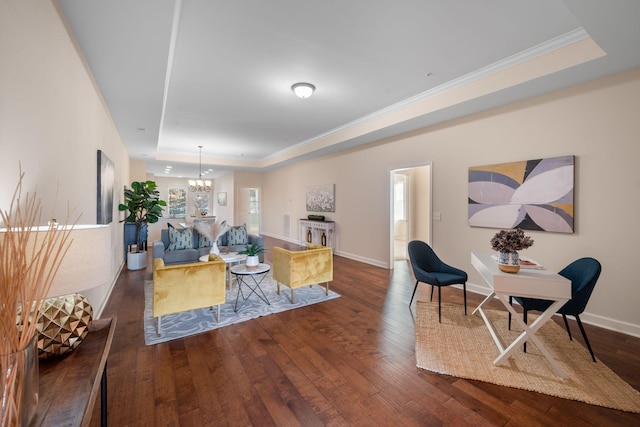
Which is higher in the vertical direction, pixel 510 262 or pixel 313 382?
pixel 510 262

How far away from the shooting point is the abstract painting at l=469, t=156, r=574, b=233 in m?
3.17

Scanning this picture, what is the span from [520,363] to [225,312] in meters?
3.12

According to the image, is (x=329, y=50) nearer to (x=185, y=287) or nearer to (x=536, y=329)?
(x=185, y=287)

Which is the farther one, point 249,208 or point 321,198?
point 249,208

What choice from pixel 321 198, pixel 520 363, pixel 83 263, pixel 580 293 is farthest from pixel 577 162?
pixel 321 198

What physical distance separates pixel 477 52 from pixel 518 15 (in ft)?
1.87

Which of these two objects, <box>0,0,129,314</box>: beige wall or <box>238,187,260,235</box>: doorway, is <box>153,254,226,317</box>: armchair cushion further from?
<box>238,187,260,235</box>: doorway

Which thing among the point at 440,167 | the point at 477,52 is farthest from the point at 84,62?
the point at 440,167

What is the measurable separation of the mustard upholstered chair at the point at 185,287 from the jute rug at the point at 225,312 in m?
0.14

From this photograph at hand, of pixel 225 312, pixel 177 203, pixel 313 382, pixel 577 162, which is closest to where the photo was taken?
pixel 313 382

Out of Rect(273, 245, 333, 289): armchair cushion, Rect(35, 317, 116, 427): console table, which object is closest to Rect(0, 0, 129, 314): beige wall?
Rect(35, 317, 116, 427): console table

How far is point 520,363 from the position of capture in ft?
7.58

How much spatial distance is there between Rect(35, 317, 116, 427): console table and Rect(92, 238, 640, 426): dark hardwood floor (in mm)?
809

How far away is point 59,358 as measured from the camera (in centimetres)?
119
